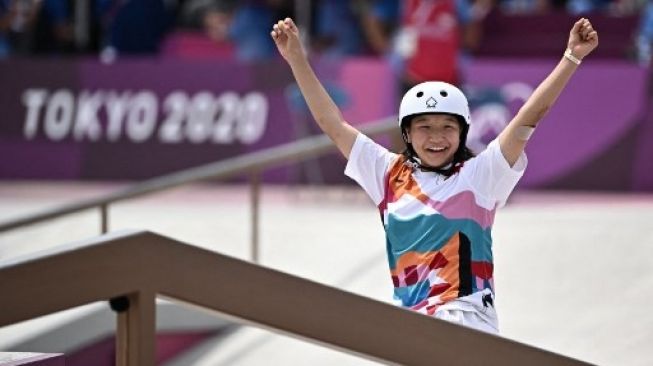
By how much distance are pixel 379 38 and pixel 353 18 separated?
646 mm

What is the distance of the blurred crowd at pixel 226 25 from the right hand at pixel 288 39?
10.8 m

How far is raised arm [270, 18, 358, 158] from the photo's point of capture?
5.16 meters

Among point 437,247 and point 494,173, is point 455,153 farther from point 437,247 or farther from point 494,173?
point 437,247

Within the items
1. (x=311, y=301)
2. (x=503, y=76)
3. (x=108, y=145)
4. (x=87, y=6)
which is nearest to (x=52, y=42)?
(x=87, y=6)

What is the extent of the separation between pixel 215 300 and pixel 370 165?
7.08 ft

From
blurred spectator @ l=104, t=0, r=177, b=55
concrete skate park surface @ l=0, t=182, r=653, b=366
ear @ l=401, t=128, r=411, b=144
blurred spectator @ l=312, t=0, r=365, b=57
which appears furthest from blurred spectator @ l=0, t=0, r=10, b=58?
ear @ l=401, t=128, r=411, b=144

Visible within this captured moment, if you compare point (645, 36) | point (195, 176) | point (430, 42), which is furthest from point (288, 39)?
point (645, 36)

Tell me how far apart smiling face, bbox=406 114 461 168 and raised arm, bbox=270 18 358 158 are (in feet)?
0.97

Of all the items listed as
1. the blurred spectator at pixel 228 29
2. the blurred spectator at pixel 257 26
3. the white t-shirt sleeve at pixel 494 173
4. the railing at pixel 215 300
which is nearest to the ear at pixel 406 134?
the white t-shirt sleeve at pixel 494 173

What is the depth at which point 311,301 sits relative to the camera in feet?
10.6

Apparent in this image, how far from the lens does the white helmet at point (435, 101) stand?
16.5 ft

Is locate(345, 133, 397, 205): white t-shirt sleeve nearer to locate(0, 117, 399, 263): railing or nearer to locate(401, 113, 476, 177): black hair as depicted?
locate(401, 113, 476, 177): black hair

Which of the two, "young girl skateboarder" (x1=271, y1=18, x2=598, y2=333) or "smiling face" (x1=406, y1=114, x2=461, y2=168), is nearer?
"young girl skateboarder" (x1=271, y1=18, x2=598, y2=333)

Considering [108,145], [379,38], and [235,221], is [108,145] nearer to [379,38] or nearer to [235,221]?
[379,38]
